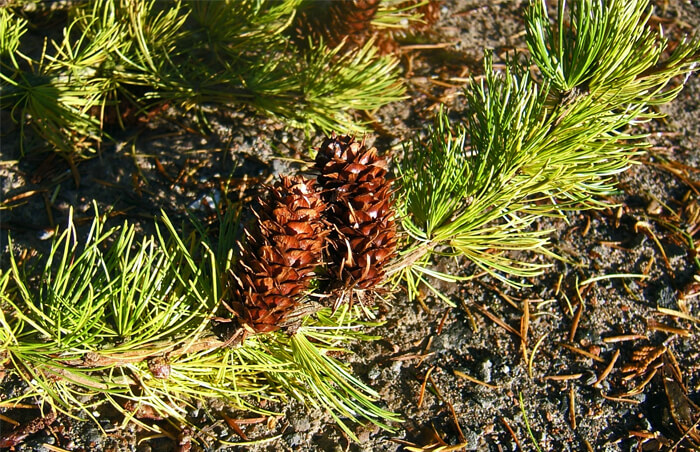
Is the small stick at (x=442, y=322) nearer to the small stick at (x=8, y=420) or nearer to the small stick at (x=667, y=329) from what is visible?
the small stick at (x=667, y=329)

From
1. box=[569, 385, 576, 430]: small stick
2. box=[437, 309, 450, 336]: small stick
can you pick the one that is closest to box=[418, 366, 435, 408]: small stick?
box=[437, 309, 450, 336]: small stick

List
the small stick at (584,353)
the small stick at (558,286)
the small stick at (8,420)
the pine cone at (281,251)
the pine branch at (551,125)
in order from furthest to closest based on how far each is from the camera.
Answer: the small stick at (558,286) → the small stick at (584,353) → the small stick at (8,420) → the pine branch at (551,125) → the pine cone at (281,251)

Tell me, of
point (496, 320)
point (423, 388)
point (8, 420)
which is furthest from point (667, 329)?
point (8, 420)

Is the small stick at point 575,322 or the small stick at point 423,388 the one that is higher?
the small stick at point 575,322

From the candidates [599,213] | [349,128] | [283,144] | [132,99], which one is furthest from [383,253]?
[132,99]

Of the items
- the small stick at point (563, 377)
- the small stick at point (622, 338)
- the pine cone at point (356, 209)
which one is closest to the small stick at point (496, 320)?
the small stick at point (563, 377)

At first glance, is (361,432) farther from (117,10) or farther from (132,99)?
(117,10)

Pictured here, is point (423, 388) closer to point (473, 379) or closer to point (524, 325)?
point (473, 379)
